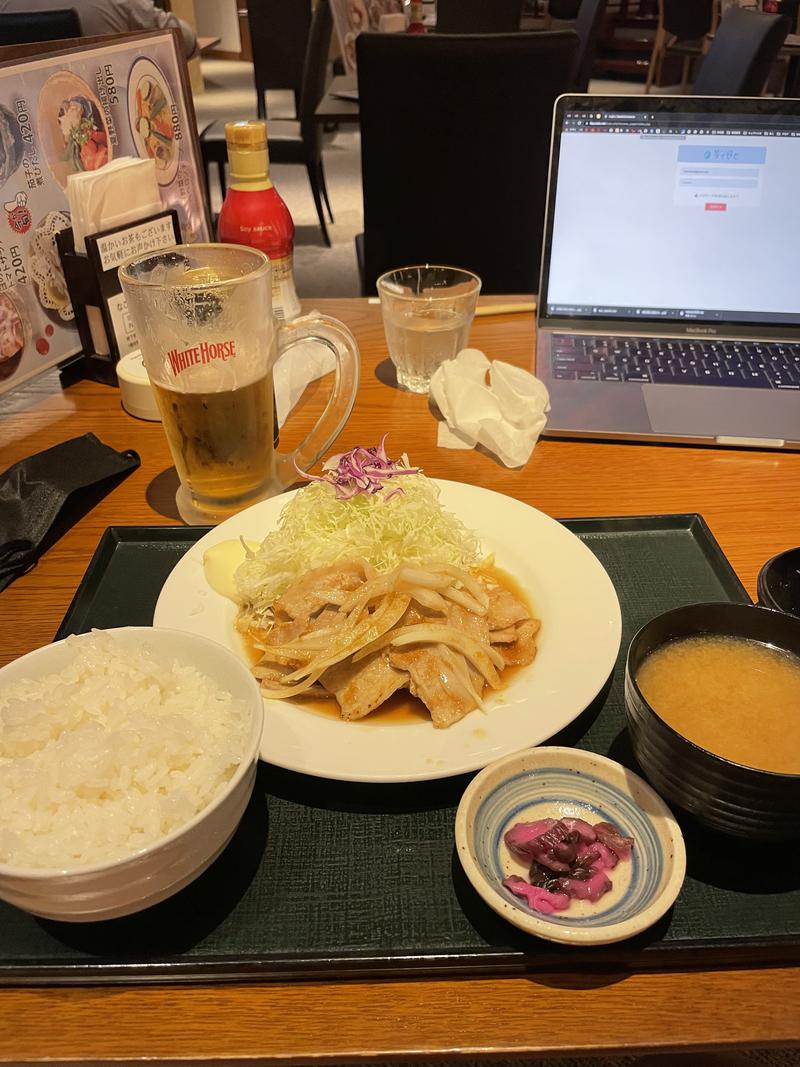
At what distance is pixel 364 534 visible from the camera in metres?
1.33

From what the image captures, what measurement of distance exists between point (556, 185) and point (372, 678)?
135 centimetres

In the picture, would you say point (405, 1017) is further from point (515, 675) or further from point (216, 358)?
point (216, 358)

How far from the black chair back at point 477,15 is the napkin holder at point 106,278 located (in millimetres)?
4379

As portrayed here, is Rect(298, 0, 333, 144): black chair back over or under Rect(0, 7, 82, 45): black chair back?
under

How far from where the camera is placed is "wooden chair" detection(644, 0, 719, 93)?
9445 millimetres

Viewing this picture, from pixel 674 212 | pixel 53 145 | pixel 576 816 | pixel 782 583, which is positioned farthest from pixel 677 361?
pixel 53 145

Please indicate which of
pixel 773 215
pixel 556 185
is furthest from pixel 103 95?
pixel 773 215

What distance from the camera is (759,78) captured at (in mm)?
3441

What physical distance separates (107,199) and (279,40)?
811 centimetres

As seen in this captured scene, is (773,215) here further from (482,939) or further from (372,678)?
(482,939)

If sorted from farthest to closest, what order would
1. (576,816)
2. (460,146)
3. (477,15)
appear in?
(477,15), (460,146), (576,816)

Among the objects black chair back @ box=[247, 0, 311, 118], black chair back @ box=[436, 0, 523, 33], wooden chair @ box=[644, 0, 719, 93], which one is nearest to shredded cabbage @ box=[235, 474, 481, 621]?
black chair back @ box=[436, 0, 523, 33]

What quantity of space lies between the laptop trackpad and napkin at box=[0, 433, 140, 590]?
3.76 feet

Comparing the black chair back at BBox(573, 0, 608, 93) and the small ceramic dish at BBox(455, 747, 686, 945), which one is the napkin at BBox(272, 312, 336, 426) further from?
the black chair back at BBox(573, 0, 608, 93)
